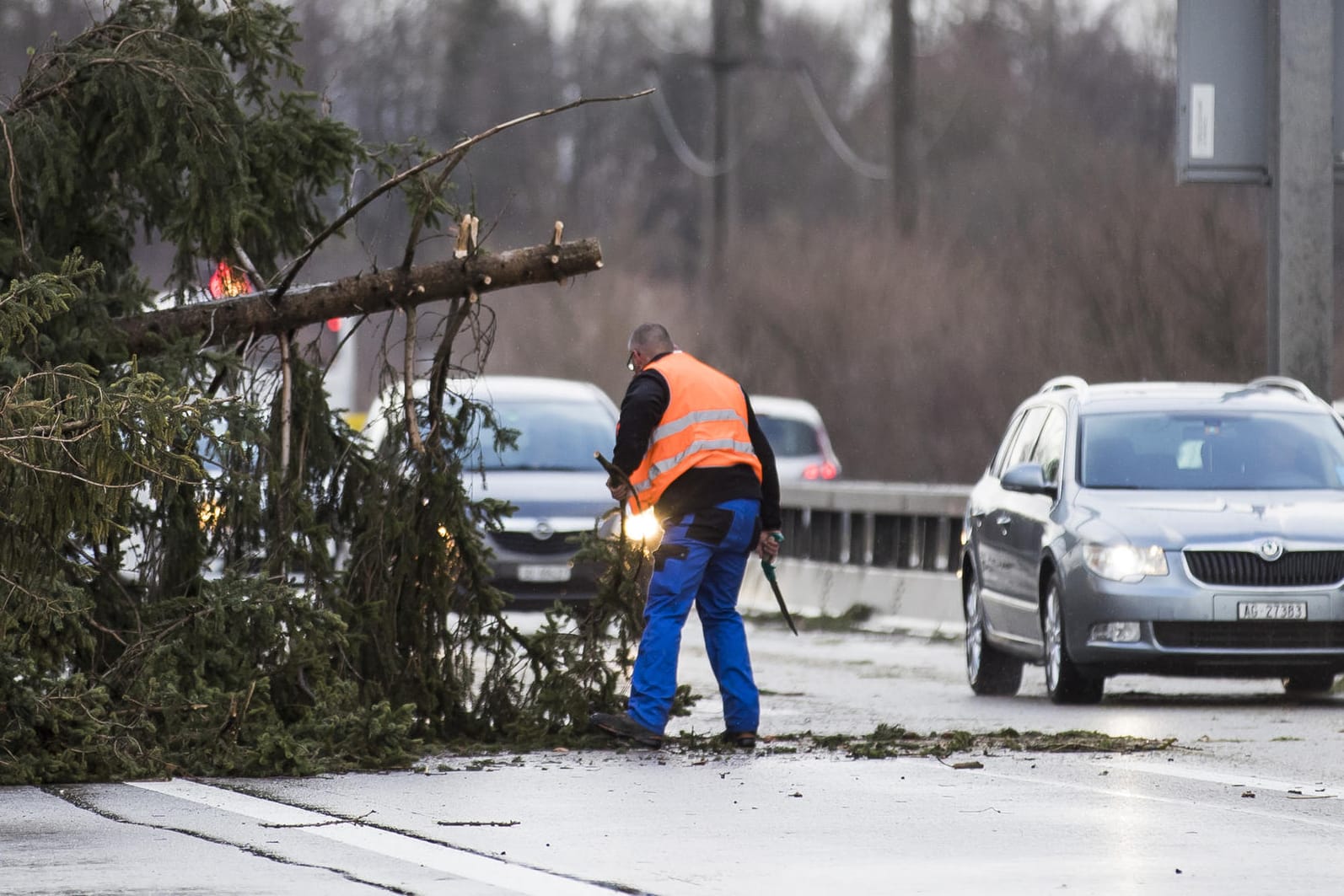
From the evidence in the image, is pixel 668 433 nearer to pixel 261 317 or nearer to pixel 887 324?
pixel 261 317

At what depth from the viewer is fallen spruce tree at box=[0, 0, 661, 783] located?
10.8 m

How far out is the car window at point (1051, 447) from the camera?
14844 mm

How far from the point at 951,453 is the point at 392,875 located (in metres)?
33.1

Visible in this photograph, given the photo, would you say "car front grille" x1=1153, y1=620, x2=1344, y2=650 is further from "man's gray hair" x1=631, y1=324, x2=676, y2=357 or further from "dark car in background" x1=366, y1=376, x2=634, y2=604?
"dark car in background" x1=366, y1=376, x2=634, y2=604

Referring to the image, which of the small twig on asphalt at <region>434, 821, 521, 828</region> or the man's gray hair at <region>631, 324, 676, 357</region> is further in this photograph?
the man's gray hair at <region>631, 324, 676, 357</region>

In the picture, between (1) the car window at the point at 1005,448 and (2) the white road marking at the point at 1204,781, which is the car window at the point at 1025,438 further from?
(2) the white road marking at the point at 1204,781

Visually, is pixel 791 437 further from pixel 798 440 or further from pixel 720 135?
pixel 720 135

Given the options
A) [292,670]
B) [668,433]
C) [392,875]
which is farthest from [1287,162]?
[392,875]

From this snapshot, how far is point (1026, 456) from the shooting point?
15641 millimetres

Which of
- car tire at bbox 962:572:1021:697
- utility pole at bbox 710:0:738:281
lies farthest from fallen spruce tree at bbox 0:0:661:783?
utility pole at bbox 710:0:738:281

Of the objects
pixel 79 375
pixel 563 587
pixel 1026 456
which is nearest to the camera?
pixel 79 375

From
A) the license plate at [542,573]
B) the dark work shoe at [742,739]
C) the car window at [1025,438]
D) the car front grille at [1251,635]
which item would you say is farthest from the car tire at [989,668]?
the license plate at [542,573]

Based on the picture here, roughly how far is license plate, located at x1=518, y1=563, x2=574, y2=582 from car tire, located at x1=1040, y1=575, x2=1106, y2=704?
7099mm

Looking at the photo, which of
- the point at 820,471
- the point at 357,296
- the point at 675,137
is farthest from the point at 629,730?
the point at 675,137
